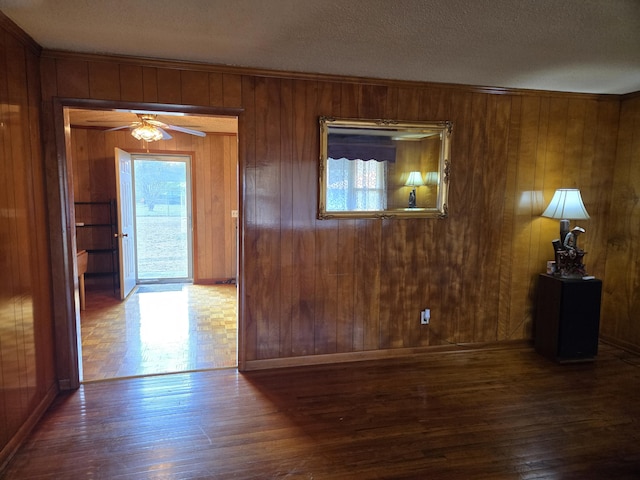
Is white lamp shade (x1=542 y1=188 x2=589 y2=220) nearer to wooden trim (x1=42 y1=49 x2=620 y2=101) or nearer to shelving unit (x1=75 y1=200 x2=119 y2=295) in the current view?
wooden trim (x1=42 y1=49 x2=620 y2=101)

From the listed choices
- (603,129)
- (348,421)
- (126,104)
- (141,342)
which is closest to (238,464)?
(348,421)

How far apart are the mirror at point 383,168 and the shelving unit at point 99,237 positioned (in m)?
4.06

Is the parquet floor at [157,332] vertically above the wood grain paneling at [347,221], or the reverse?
the wood grain paneling at [347,221]

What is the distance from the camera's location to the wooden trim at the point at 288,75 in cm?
271

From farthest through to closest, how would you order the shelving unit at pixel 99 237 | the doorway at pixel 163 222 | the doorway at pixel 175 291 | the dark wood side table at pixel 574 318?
the doorway at pixel 163 222 → the shelving unit at pixel 99 237 → the doorway at pixel 175 291 → the dark wood side table at pixel 574 318

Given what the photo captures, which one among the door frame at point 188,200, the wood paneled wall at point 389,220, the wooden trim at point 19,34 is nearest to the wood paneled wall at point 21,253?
the wooden trim at point 19,34

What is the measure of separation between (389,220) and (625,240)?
2.33m

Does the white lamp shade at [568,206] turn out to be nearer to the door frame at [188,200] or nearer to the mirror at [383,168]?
the mirror at [383,168]

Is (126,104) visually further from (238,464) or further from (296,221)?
(238,464)

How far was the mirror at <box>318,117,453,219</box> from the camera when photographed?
3.23m

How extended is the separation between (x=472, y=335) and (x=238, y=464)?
2.48 metres

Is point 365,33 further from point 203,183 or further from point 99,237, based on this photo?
point 99,237

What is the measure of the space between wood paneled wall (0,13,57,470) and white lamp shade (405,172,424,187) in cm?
273

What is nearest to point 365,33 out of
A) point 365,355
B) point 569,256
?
point 365,355
